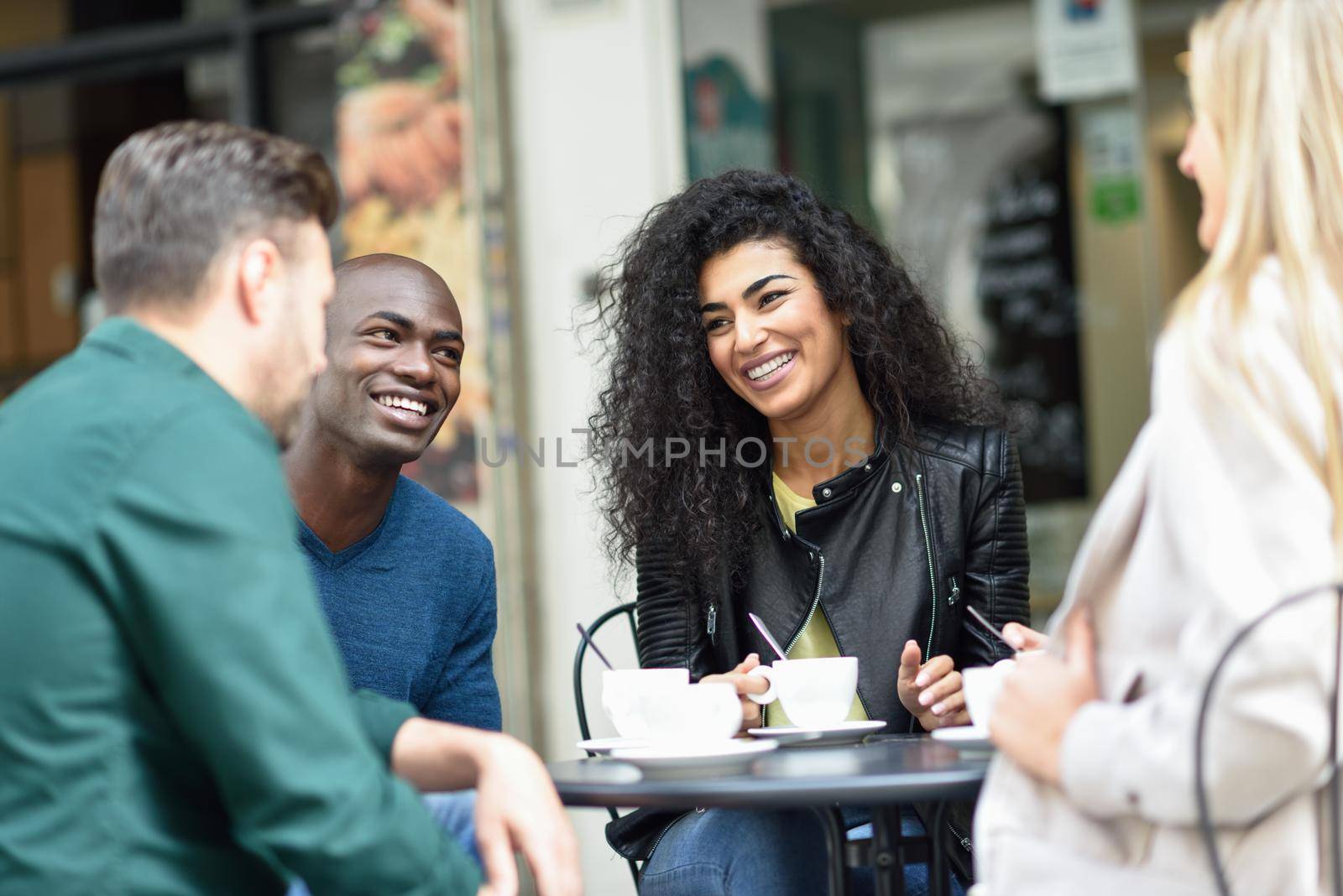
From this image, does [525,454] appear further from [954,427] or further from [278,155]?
[278,155]

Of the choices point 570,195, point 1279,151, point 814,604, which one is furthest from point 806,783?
point 570,195

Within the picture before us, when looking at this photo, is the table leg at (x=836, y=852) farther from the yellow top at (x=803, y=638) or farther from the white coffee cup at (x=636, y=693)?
the yellow top at (x=803, y=638)

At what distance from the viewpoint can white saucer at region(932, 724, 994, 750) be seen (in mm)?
1837

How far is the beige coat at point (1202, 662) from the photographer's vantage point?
1.38 metres

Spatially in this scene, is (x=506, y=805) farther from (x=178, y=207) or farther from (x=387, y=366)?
(x=387, y=366)

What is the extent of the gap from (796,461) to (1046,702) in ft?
4.43

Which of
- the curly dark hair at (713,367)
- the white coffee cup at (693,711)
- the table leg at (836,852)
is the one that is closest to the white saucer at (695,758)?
the white coffee cup at (693,711)

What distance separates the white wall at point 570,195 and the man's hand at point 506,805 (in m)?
3.06

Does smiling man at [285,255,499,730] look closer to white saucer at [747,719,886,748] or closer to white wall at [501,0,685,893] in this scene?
white saucer at [747,719,886,748]

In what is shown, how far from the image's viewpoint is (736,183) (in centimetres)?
299

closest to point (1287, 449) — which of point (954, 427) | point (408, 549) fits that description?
point (954, 427)

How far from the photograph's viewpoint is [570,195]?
4.86 m

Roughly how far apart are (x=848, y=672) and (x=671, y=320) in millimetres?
1076

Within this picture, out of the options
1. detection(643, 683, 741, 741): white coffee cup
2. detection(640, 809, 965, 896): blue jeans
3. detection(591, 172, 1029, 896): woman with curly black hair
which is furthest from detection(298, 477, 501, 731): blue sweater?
detection(643, 683, 741, 741): white coffee cup
